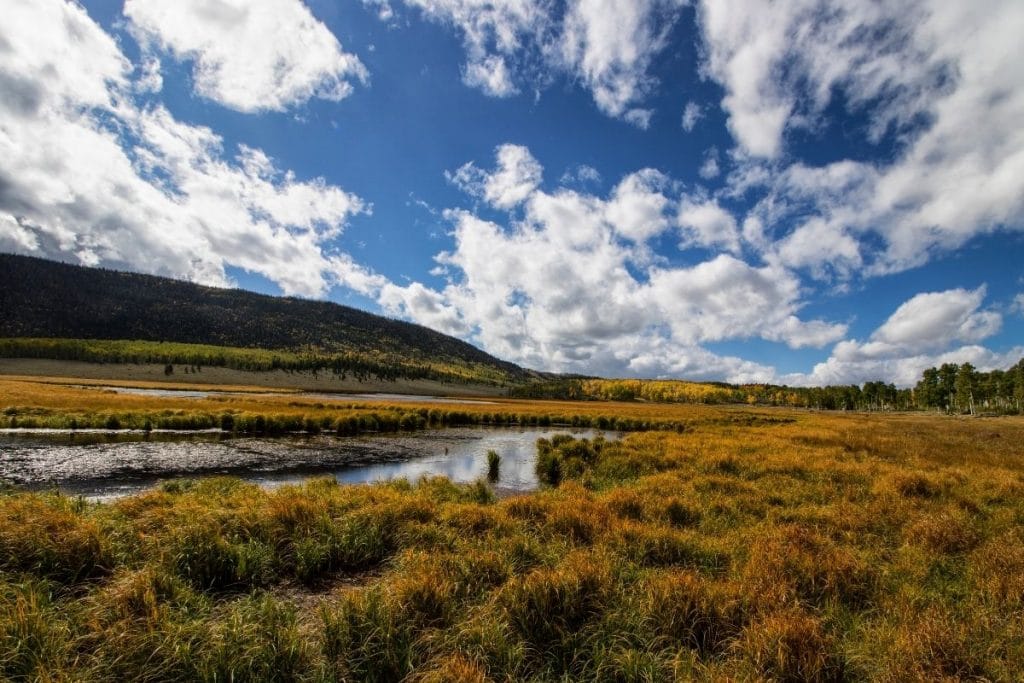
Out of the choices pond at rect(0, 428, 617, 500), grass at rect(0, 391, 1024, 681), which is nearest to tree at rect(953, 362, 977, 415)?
pond at rect(0, 428, 617, 500)

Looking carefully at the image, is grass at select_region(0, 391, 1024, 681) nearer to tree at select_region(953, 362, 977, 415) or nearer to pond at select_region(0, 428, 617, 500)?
pond at select_region(0, 428, 617, 500)

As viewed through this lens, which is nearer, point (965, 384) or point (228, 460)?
point (228, 460)

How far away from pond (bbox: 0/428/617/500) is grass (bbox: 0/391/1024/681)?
37.7 ft

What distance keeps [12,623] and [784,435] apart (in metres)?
43.5

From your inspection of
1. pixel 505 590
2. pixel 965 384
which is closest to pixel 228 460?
pixel 505 590

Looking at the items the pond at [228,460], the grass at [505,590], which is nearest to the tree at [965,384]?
the pond at [228,460]

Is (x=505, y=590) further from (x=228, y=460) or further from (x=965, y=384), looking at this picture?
(x=965, y=384)

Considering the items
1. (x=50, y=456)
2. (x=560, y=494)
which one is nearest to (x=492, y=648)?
(x=560, y=494)

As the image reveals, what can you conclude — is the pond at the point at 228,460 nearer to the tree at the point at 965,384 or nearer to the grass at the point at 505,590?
the grass at the point at 505,590

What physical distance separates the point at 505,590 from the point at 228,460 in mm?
26520

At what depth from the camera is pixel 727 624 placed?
6.51 metres

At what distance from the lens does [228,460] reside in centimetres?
2722

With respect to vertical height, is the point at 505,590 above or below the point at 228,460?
above

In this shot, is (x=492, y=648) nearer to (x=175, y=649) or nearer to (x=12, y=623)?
(x=175, y=649)
